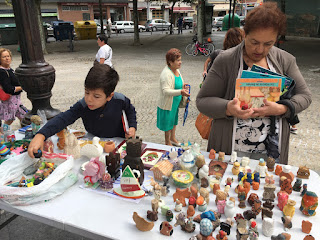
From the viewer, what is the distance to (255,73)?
1721 mm

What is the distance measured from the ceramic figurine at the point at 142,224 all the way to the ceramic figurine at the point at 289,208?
0.72 meters

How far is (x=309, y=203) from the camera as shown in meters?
1.40

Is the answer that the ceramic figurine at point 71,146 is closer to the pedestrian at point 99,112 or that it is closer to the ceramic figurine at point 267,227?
the pedestrian at point 99,112

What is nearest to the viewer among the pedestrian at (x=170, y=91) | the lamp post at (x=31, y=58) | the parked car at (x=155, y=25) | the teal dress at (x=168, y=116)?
the lamp post at (x=31, y=58)

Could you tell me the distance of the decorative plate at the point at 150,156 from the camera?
1.94 m

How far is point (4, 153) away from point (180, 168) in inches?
54.3

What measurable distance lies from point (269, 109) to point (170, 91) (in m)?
2.03

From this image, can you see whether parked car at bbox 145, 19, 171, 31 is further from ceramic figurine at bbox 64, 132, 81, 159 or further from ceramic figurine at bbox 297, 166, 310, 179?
ceramic figurine at bbox 297, 166, 310, 179

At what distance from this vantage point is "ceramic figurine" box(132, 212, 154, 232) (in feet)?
4.41

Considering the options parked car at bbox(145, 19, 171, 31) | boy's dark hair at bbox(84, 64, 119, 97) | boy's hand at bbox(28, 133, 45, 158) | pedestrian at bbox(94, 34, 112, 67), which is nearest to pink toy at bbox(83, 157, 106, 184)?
boy's hand at bbox(28, 133, 45, 158)

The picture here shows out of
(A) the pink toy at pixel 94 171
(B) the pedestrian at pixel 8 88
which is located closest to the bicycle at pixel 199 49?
(B) the pedestrian at pixel 8 88

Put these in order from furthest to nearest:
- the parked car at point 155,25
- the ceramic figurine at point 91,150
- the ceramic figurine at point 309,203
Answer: the parked car at point 155,25
the ceramic figurine at point 91,150
the ceramic figurine at point 309,203

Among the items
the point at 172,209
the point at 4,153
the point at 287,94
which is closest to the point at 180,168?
the point at 172,209

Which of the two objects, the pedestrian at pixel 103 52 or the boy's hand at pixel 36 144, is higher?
the pedestrian at pixel 103 52
